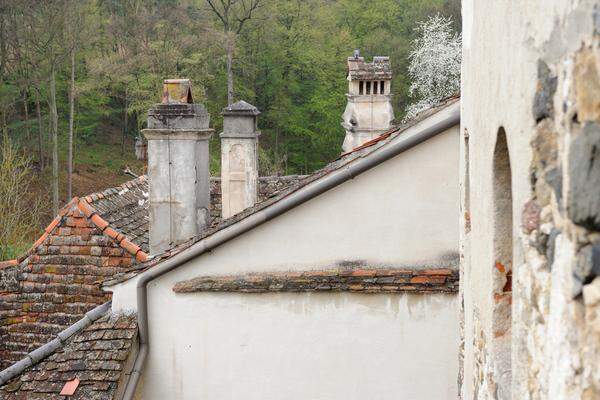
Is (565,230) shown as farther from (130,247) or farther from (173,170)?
(130,247)

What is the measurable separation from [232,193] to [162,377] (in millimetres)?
4251

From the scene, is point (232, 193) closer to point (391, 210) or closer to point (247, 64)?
point (391, 210)

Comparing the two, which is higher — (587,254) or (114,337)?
(587,254)

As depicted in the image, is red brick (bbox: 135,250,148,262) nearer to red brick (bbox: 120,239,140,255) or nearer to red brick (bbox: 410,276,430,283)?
red brick (bbox: 120,239,140,255)

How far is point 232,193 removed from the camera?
38.4ft

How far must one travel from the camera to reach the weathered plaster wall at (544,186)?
2.11 metres

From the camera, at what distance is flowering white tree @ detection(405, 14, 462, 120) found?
3766cm

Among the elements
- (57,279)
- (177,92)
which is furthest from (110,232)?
(177,92)

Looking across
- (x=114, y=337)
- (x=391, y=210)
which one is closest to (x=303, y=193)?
(x=391, y=210)

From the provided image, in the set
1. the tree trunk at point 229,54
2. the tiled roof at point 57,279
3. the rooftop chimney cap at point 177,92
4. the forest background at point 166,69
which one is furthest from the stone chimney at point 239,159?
the tree trunk at point 229,54

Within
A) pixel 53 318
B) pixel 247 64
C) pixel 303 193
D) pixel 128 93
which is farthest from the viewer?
pixel 247 64

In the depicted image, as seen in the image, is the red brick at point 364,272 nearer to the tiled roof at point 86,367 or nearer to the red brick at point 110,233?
the tiled roof at point 86,367

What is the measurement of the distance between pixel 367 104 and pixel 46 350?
30.0 ft

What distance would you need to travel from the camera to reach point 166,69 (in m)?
33.3
